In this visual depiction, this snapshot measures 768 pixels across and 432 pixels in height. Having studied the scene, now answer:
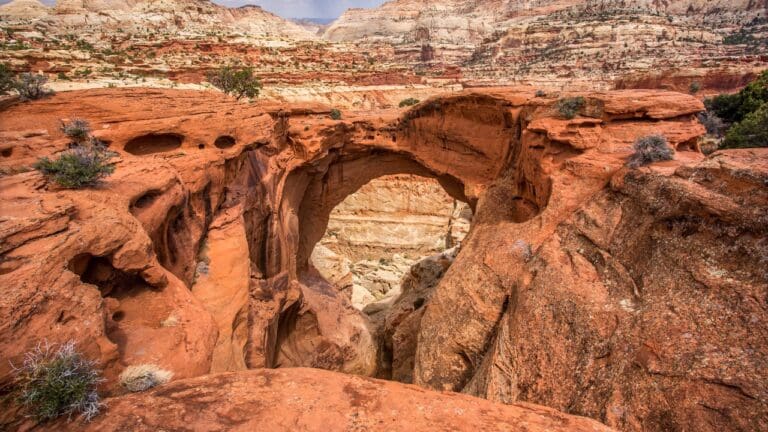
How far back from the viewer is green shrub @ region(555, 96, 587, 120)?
33.1 ft

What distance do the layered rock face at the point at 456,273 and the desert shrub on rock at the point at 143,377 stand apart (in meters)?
0.21

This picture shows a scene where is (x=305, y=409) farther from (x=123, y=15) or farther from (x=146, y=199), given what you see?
(x=123, y=15)

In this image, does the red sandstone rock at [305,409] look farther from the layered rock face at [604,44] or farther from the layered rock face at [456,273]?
the layered rock face at [604,44]

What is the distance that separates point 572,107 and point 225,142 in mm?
10084

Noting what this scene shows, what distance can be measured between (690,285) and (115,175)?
9940 millimetres

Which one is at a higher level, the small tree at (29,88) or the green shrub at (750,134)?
the green shrub at (750,134)

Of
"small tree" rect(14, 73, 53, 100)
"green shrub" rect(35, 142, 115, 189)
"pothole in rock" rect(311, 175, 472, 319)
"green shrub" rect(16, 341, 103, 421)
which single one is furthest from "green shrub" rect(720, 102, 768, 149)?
"small tree" rect(14, 73, 53, 100)

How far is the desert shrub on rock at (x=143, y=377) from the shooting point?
3539mm

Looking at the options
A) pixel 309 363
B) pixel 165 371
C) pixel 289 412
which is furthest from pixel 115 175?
pixel 309 363

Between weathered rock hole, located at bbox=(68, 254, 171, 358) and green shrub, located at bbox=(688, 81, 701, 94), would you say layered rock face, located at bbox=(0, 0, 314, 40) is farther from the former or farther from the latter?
weathered rock hole, located at bbox=(68, 254, 171, 358)

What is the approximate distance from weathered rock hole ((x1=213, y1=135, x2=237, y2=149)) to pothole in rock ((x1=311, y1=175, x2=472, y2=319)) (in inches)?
664

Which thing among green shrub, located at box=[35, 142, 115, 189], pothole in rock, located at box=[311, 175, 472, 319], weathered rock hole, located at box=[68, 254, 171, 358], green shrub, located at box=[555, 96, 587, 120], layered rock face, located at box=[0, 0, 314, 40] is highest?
layered rock face, located at box=[0, 0, 314, 40]

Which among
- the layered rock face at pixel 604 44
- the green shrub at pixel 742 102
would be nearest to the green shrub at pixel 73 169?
the green shrub at pixel 742 102

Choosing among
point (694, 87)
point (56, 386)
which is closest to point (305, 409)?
point (56, 386)
